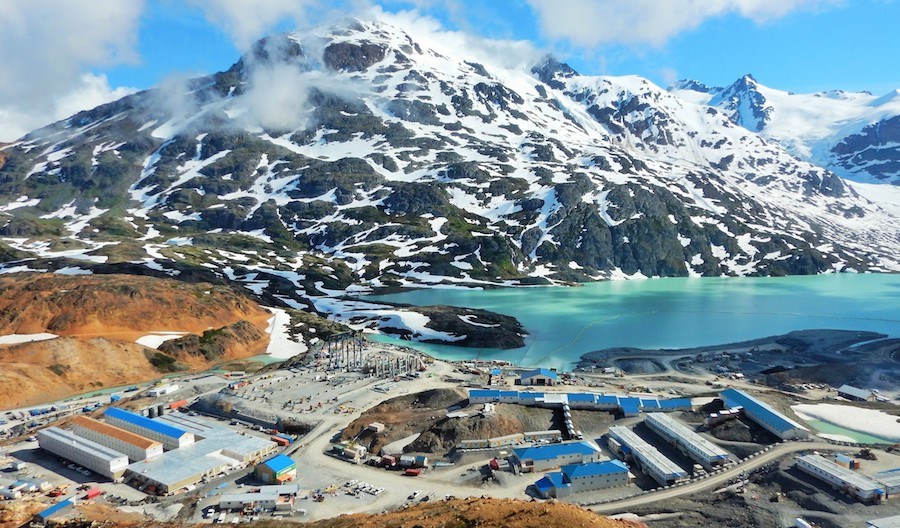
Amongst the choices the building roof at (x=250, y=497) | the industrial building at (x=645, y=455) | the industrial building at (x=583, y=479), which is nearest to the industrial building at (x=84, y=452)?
the building roof at (x=250, y=497)

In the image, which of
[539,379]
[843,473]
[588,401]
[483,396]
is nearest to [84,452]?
[483,396]

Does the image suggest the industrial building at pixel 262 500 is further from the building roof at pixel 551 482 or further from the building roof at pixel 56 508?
the building roof at pixel 551 482

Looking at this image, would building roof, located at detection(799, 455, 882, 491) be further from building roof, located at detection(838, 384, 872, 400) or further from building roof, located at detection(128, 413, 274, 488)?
building roof, located at detection(128, 413, 274, 488)

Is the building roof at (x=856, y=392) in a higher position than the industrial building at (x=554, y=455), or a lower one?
higher

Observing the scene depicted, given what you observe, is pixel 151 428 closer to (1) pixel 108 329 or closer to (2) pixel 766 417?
(1) pixel 108 329

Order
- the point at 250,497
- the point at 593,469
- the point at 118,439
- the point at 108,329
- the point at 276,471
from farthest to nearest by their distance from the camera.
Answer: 1. the point at 108,329
2. the point at 118,439
3. the point at 276,471
4. the point at 593,469
5. the point at 250,497

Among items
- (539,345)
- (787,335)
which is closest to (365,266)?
(539,345)
